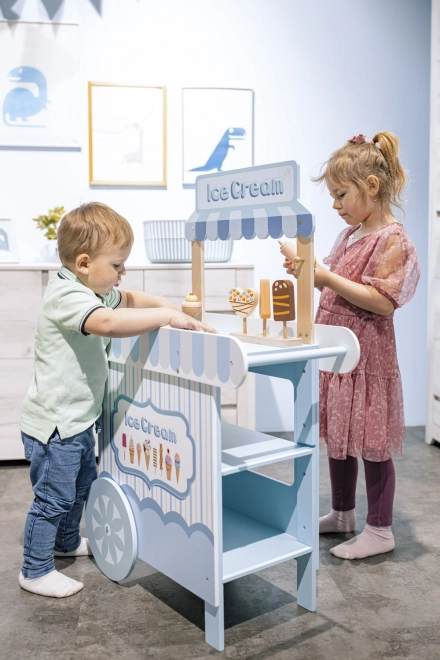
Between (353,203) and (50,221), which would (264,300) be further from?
(50,221)

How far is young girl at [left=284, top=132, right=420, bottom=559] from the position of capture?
1.83 m

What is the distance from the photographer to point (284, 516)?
167 cm

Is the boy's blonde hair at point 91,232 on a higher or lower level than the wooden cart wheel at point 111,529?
higher

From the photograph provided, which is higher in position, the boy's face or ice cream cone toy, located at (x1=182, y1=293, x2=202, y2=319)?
the boy's face

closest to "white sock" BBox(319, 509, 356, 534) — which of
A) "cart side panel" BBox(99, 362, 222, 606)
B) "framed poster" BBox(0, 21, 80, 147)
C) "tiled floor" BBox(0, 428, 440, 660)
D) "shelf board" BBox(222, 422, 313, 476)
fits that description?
"tiled floor" BBox(0, 428, 440, 660)

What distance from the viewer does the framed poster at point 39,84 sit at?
9.61ft

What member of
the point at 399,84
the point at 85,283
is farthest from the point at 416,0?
the point at 85,283

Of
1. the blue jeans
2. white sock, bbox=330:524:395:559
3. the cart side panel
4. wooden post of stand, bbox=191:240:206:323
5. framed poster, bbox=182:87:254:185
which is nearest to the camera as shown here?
the cart side panel

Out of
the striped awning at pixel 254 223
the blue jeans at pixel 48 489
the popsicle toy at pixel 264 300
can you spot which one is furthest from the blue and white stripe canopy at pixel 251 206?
the blue jeans at pixel 48 489

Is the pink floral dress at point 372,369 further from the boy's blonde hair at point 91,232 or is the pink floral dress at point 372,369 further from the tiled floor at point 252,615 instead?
the boy's blonde hair at point 91,232

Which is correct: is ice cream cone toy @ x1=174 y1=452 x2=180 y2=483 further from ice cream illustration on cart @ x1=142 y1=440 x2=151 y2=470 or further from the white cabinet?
the white cabinet

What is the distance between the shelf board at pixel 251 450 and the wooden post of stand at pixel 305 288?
24cm

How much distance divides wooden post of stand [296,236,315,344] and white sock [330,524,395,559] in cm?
68

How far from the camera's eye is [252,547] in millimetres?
1584
